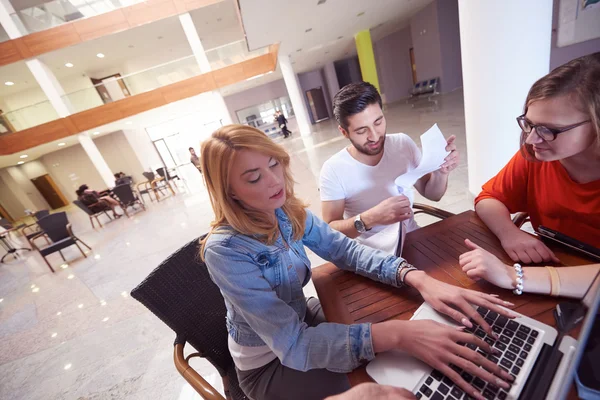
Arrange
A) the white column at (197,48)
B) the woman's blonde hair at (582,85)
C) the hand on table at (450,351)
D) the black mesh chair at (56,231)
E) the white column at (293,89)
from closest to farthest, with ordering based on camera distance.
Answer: the hand on table at (450,351), the woman's blonde hair at (582,85), the black mesh chair at (56,231), the white column at (197,48), the white column at (293,89)

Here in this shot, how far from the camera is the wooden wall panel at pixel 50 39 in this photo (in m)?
8.38

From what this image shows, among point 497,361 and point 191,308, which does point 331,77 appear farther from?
point 497,361

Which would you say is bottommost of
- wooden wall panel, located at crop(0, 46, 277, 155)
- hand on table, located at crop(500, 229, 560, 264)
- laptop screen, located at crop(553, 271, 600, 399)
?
hand on table, located at crop(500, 229, 560, 264)

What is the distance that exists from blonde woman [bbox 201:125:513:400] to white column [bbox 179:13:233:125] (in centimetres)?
1012

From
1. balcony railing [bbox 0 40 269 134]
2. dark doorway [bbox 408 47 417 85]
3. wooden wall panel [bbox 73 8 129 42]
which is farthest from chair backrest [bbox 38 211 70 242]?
dark doorway [bbox 408 47 417 85]

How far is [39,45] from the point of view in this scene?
8.43 meters

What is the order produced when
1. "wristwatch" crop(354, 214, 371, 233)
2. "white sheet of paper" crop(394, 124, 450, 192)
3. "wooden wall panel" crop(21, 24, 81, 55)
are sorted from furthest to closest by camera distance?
1. "wooden wall panel" crop(21, 24, 81, 55)
2. "wristwatch" crop(354, 214, 371, 233)
3. "white sheet of paper" crop(394, 124, 450, 192)

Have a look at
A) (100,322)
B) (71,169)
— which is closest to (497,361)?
(100,322)

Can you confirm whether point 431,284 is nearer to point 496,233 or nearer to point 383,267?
point 383,267

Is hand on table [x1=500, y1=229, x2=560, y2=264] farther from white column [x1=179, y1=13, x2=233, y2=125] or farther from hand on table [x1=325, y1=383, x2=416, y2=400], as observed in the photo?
white column [x1=179, y1=13, x2=233, y2=125]

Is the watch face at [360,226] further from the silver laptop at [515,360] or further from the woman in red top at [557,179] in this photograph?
the silver laptop at [515,360]

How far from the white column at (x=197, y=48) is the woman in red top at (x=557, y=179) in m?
10.4

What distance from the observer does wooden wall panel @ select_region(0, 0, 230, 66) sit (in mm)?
8398

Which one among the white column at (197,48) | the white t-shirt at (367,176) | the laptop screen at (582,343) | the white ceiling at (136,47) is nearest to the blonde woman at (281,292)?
the laptop screen at (582,343)
